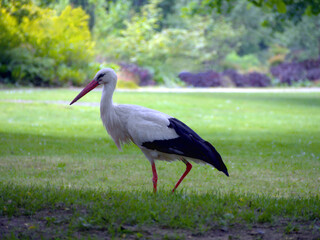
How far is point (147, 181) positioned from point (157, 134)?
149cm

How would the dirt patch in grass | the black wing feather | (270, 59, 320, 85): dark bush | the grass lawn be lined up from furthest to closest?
(270, 59, 320, 85): dark bush < the black wing feather < the grass lawn < the dirt patch in grass

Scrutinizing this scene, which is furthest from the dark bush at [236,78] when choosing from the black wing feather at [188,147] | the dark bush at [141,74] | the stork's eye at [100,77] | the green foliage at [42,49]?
the black wing feather at [188,147]

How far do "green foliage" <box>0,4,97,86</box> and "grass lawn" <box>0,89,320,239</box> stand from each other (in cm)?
694

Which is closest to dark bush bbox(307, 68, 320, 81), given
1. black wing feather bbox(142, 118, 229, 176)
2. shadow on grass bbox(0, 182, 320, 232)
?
black wing feather bbox(142, 118, 229, 176)

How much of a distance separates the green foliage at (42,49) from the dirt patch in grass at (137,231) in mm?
19450

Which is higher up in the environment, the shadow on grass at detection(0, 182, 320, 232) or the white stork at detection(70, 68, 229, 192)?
the white stork at detection(70, 68, 229, 192)

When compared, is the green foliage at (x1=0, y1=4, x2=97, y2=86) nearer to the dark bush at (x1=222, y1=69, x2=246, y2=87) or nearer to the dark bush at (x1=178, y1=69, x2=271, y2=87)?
the dark bush at (x1=178, y1=69, x2=271, y2=87)

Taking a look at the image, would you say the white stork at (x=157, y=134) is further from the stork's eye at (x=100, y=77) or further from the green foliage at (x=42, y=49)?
the green foliage at (x=42, y=49)

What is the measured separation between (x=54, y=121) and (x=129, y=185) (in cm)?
784

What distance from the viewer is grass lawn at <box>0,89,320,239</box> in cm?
444

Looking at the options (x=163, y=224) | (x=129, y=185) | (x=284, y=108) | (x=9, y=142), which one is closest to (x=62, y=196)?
(x=163, y=224)

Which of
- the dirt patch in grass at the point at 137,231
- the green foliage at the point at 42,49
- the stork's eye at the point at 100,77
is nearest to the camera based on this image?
the dirt patch in grass at the point at 137,231

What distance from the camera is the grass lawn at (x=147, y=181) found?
14.6 feet

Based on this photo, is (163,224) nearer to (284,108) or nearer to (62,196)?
(62,196)
